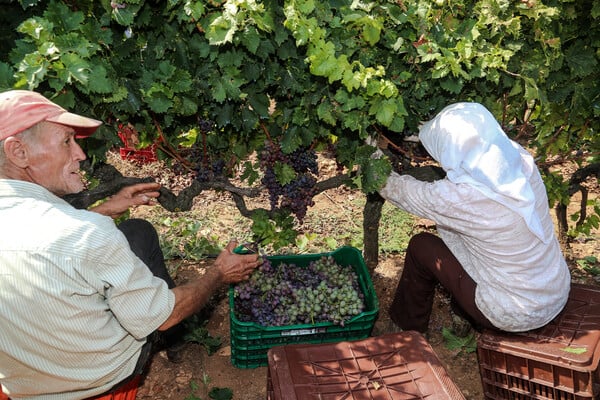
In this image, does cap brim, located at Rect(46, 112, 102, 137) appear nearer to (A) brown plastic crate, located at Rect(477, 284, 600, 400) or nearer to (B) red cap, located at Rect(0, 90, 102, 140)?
(B) red cap, located at Rect(0, 90, 102, 140)

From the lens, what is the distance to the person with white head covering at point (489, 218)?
2.90 m

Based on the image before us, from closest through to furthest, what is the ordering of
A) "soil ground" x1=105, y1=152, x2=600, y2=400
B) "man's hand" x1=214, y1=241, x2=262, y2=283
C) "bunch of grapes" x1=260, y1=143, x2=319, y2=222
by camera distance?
"man's hand" x1=214, y1=241, x2=262, y2=283
"bunch of grapes" x1=260, y1=143, x2=319, y2=222
"soil ground" x1=105, y1=152, x2=600, y2=400

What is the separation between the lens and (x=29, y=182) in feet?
7.74

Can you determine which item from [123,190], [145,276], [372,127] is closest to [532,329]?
[372,127]

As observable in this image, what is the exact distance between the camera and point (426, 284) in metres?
3.77

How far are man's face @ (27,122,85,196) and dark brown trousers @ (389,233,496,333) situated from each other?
7.10 feet

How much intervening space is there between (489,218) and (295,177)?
116cm

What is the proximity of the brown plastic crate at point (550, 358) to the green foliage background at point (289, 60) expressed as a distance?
3.91 ft

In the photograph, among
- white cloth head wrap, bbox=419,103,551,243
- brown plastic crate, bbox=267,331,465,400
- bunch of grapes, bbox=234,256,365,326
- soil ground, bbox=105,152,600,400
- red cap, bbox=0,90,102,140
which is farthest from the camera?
soil ground, bbox=105,152,600,400

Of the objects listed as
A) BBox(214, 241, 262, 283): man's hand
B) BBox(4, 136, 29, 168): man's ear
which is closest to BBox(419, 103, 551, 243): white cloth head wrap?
BBox(214, 241, 262, 283): man's hand

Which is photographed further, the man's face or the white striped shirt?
the man's face

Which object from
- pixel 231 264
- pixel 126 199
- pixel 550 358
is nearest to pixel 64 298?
pixel 231 264

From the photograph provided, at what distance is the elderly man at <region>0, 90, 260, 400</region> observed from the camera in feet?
6.86

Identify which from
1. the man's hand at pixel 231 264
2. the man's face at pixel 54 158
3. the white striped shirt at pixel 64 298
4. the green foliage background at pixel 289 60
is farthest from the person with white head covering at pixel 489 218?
the man's face at pixel 54 158
